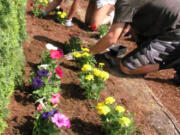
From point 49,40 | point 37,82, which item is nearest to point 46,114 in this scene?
point 37,82

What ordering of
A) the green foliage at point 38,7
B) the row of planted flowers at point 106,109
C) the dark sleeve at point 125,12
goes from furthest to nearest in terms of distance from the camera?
1. the green foliage at point 38,7
2. the dark sleeve at point 125,12
3. the row of planted flowers at point 106,109

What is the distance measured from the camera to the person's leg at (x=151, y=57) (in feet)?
12.2

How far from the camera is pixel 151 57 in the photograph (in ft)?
12.4

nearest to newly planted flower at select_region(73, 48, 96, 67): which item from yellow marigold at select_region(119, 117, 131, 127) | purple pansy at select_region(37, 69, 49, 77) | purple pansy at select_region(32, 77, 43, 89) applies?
purple pansy at select_region(37, 69, 49, 77)

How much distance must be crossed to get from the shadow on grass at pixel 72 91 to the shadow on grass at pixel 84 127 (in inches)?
16.7

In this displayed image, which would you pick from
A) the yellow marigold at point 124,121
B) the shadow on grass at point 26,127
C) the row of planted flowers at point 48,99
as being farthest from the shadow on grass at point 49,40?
the yellow marigold at point 124,121

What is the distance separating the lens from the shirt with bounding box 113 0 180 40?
3385 millimetres

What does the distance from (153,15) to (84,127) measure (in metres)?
2.02

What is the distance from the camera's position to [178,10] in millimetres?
3449

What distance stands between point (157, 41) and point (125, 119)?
1.86m

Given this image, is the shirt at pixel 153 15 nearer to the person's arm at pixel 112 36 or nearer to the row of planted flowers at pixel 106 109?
the person's arm at pixel 112 36

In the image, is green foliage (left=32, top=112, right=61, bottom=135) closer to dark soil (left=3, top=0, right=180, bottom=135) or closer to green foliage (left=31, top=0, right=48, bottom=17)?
dark soil (left=3, top=0, right=180, bottom=135)

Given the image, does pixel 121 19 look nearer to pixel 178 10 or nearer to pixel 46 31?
pixel 178 10

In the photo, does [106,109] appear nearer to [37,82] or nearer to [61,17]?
[37,82]
